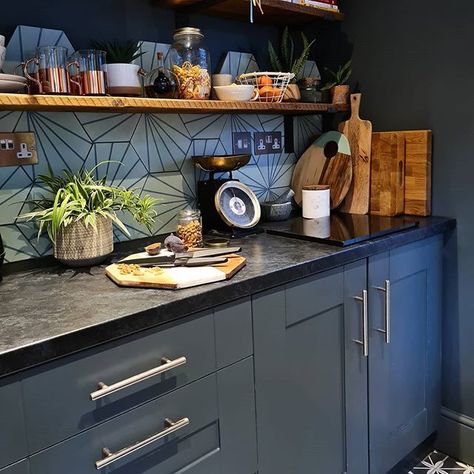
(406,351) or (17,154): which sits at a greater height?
(17,154)

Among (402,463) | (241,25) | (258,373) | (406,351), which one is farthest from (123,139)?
(402,463)

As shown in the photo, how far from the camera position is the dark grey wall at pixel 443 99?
1920 mm

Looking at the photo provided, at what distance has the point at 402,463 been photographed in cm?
201

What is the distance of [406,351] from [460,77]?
1045 mm

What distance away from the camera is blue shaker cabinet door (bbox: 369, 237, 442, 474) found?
1.74 meters

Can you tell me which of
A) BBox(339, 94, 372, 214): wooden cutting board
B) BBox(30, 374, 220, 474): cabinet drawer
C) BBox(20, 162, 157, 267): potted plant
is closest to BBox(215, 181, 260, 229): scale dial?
BBox(20, 162, 157, 267): potted plant

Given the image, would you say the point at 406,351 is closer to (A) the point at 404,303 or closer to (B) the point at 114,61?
(A) the point at 404,303

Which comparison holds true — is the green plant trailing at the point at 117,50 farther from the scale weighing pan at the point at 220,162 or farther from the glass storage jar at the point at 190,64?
the scale weighing pan at the point at 220,162

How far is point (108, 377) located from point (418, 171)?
4.92 feet

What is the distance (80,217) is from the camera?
1442 millimetres

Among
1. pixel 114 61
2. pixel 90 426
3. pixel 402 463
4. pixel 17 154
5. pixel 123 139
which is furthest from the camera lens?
pixel 402 463

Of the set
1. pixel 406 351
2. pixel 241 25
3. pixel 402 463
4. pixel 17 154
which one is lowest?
pixel 402 463

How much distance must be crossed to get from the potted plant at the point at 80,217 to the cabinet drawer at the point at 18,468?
64 cm

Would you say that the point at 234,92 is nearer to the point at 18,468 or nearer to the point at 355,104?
the point at 355,104
